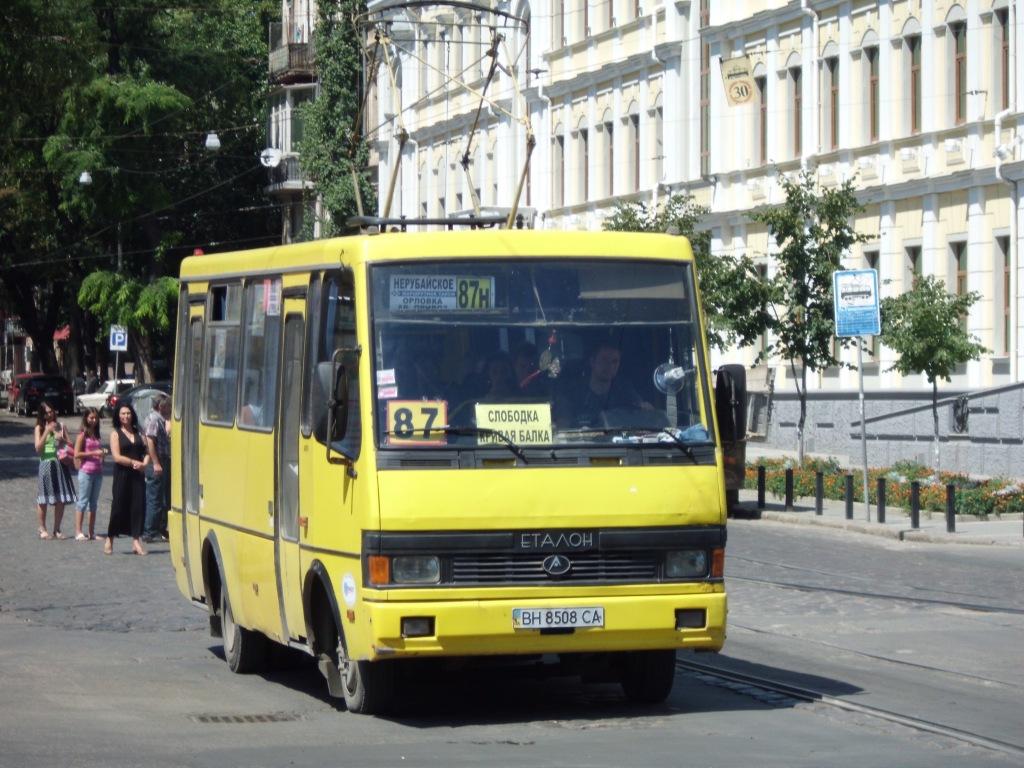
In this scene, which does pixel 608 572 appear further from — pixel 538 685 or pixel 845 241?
pixel 845 241

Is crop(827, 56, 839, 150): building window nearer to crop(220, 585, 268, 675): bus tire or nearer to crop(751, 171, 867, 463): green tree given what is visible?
crop(751, 171, 867, 463): green tree

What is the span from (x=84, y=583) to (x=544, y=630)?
1070cm

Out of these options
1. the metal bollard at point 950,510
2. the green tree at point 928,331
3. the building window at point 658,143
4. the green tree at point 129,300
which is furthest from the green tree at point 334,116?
the metal bollard at point 950,510

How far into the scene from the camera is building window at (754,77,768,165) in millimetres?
47125

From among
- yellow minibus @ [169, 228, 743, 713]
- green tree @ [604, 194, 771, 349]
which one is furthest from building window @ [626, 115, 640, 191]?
yellow minibus @ [169, 228, 743, 713]

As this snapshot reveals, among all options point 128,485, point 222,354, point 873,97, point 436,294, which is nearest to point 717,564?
point 436,294

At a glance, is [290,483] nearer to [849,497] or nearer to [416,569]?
[416,569]

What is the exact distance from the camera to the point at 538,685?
40.9 ft

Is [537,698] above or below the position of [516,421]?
below

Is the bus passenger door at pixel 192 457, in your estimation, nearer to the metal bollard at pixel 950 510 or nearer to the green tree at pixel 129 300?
the metal bollard at pixel 950 510

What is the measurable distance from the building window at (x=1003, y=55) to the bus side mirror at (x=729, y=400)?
2812cm

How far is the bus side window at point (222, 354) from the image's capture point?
13.2 m

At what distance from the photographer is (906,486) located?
30.8 metres

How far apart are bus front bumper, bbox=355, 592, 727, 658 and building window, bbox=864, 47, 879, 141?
33403mm
